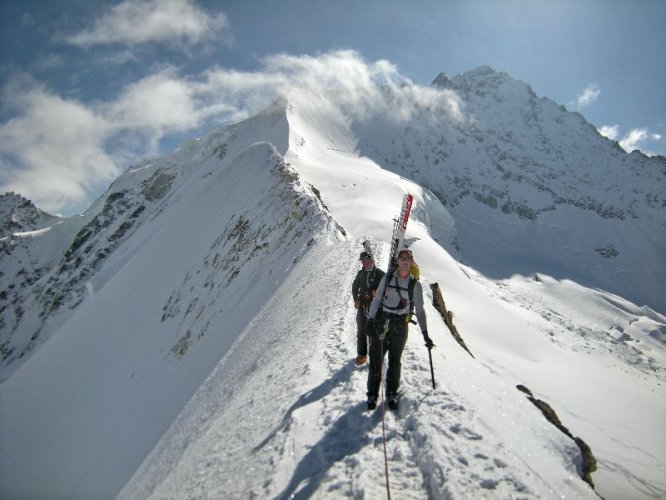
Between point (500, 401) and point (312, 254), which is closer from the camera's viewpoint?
point (500, 401)

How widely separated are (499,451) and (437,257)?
2676 cm

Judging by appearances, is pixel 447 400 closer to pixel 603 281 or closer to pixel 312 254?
pixel 312 254

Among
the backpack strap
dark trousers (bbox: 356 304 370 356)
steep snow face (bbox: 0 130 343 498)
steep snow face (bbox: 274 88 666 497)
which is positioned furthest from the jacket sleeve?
steep snow face (bbox: 0 130 343 498)

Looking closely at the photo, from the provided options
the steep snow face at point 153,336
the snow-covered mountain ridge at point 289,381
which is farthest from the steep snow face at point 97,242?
the steep snow face at point 153,336

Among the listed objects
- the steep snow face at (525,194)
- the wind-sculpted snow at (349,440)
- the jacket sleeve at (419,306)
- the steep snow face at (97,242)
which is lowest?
the steep snow face at (97,242)

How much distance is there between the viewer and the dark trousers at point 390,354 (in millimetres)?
6172

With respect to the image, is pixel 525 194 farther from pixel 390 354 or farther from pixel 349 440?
pixel 349 440

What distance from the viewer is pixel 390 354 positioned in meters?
6.43

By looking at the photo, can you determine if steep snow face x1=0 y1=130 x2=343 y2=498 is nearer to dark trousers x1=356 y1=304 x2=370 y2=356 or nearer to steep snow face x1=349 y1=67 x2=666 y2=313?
dark trousers x1=356 y1=304 x2=370 y2=356

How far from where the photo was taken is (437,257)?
3119 centimetres

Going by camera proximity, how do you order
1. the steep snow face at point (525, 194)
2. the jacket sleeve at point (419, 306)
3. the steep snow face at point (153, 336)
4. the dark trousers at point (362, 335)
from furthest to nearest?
the steep snow face at point (525, 194)
the steep snow face at point (153, 336)
the dark trousers at point (362, 335)
the jacket sleeve at point (419, 306)

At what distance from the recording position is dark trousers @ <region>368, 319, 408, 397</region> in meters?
→ 6.17

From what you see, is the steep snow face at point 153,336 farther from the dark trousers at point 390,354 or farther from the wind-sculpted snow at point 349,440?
the dark trousers at point 390,354

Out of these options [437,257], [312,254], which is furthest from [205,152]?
[312,254]
